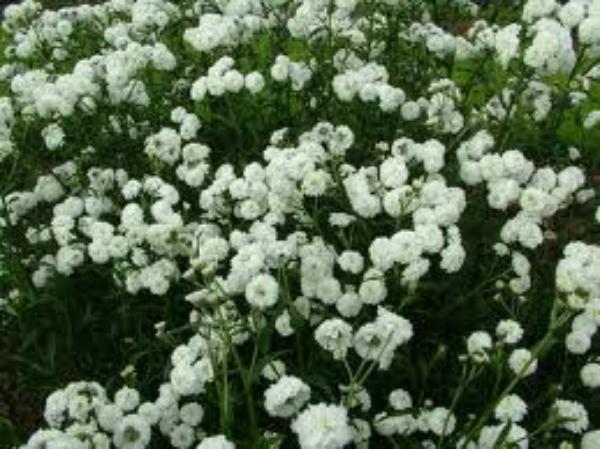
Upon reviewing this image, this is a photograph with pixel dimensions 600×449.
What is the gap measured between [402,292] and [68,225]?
158 cm

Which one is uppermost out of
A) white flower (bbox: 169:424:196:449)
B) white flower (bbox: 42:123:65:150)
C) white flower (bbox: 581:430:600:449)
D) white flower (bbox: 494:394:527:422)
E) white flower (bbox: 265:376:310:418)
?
white flower (bbox: 265:376:310:418)

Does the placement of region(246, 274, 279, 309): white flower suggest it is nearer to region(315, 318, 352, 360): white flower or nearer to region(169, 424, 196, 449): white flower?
region(315, 318, 352, 360): white flower

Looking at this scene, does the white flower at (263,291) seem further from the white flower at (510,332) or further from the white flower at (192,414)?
the white flower at (510,332)

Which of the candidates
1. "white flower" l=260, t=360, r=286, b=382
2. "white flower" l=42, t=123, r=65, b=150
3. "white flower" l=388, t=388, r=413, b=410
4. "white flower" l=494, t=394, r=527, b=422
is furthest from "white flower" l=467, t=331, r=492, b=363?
"white flower" l=42, t=123, r=65, b=150

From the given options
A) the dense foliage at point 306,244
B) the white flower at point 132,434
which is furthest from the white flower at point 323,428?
the white flower at point 132,434

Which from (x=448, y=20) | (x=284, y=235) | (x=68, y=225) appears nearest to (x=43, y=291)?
(x=68, y=225)

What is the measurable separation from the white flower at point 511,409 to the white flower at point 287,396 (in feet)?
2.36

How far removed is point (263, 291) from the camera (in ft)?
11.8

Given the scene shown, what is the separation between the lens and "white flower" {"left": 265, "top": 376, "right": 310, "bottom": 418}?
3338 mm

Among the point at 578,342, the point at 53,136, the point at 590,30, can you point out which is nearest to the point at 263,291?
the point at 578,342

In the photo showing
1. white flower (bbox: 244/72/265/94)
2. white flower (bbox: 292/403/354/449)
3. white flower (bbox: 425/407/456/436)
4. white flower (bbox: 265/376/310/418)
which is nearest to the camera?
white flower (bbox: 292/403/354/449)

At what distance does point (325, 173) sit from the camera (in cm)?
412

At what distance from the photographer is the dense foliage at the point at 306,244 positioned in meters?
3.64

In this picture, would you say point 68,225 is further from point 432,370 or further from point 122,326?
point 432,370
